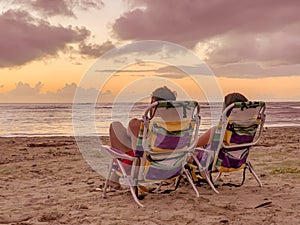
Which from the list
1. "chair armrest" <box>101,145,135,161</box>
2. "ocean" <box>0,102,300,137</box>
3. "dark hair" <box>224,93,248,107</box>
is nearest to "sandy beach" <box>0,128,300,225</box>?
"chair armrest" <box>101,145,135,161</box>

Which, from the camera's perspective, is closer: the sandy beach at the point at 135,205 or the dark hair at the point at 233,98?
the sandy beach at the point at 135,205

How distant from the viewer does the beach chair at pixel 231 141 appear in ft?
19.4

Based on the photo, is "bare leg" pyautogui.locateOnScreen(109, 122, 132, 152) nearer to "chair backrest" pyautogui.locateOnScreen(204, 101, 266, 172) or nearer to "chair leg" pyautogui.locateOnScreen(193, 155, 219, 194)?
"chair leg" pyautogui.locateOnScreen(193, 155, 219, 194)

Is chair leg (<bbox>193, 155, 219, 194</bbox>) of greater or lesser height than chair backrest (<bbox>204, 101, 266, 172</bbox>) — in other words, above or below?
below

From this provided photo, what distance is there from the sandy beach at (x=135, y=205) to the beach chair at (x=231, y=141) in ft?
1.35

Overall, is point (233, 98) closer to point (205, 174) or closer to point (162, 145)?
point (205, 174)

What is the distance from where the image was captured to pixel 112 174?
632 cm

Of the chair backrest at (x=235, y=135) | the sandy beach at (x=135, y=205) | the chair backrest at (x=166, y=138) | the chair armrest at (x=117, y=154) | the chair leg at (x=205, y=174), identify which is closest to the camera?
the sandy beach at (x=135, y=205)

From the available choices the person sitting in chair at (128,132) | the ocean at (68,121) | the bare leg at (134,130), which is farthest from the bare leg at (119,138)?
the ocean at (68,121)

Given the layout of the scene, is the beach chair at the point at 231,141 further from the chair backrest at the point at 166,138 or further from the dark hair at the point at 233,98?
the chair backrest at the point at 166,138

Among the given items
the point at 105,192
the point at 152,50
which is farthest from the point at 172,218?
the point at 152,50

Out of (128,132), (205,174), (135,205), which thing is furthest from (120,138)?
(205,174)

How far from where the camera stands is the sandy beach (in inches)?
189

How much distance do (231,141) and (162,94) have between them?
4.31 feet
